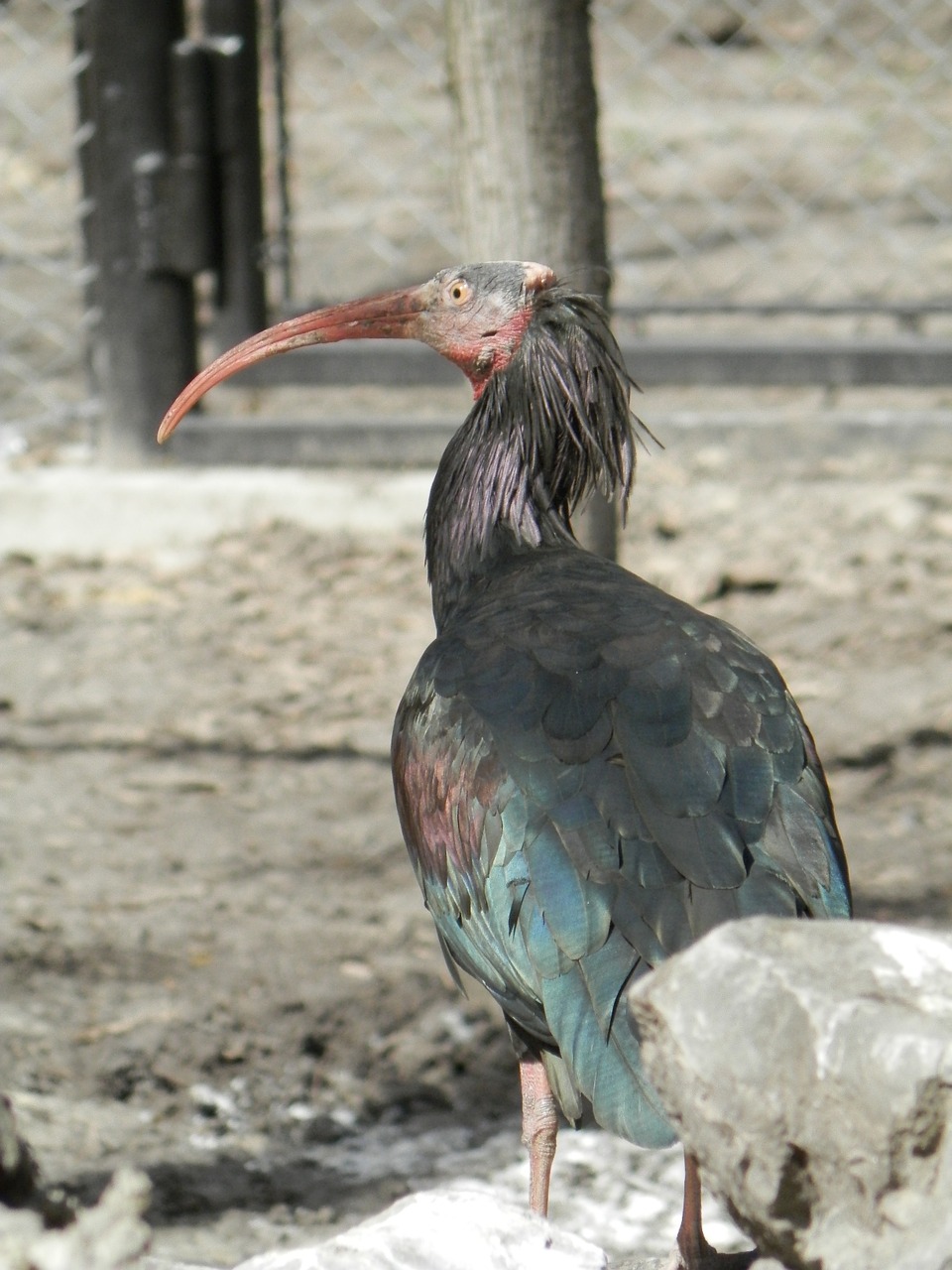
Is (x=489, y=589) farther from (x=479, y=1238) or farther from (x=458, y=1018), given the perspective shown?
(x=479, y=1238)

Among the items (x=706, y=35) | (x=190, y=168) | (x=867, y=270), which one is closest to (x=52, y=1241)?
(x=190, y=168)

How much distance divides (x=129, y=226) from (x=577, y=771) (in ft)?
12.7

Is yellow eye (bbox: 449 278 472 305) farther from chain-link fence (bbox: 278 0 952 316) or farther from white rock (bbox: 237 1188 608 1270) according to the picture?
chain-link fence (bbox: 278 0 952 316)

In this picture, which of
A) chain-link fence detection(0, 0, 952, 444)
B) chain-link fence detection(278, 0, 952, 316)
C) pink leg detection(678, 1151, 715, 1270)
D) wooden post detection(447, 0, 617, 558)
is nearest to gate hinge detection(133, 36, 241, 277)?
chain-link fence detection(0, 0, 952, 444)

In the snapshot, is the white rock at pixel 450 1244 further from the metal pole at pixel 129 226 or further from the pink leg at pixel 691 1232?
the metal pole at pixel 129 226

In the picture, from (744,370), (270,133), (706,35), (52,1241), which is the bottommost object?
(52,1241)

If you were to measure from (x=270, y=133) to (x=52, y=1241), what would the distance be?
324 inches

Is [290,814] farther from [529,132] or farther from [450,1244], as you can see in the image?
[450,1244]

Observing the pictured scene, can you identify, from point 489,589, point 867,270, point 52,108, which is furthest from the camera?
point 52,108

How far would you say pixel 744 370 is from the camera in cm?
610

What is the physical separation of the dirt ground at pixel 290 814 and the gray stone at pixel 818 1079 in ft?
4.47

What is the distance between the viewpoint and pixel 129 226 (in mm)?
5797

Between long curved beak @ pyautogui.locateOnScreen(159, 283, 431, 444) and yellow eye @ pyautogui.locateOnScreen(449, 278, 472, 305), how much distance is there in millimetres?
56

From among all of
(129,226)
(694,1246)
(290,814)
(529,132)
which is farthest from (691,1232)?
(129,226)
